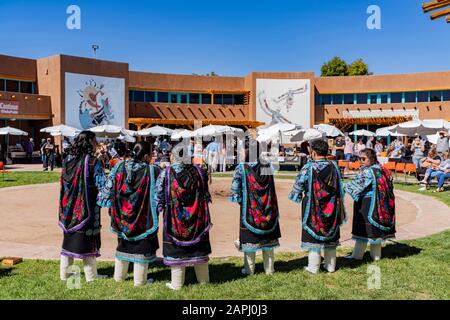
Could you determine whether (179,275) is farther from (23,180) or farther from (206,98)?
(206,98)

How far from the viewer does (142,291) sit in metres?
4.59

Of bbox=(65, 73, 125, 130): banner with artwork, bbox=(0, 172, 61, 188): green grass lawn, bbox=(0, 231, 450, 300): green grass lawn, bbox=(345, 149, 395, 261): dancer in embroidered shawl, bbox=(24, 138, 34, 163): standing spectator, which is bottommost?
bbox=(0, 231, 450, 300): green grass lawn

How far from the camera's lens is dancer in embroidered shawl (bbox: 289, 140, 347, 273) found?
17.3ft

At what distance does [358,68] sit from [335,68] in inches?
109

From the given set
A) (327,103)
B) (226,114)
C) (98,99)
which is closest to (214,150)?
(98,99)

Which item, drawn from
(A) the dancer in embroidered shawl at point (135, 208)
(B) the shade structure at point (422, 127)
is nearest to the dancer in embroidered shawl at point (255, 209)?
(A) the dancer in embroidered shawl at point (135, 208)

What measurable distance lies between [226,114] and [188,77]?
421 centimetres

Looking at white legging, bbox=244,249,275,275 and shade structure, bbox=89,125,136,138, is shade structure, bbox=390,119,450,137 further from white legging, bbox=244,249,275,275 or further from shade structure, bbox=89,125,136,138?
shade structure, bbox=89,125,136,138

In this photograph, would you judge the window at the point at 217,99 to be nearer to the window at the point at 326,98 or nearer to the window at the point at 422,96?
the window at the point at 326,98

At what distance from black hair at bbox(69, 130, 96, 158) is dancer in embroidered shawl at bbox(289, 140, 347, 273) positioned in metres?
2.37

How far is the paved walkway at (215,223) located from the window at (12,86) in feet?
62.4

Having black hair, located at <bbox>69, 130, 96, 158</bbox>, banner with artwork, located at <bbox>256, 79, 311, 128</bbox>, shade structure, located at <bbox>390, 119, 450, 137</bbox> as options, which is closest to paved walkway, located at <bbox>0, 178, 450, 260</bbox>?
black hair, located at <bbox>69, 130, 96, 158</bbox>

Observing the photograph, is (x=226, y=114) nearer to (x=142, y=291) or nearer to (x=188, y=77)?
(x=188, y=77)

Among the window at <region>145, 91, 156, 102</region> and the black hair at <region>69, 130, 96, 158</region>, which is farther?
the window at <region>145, 91, 156, 102</region>
